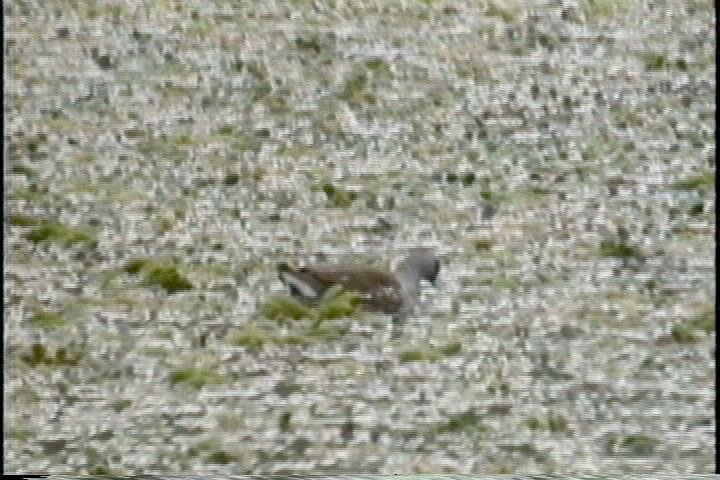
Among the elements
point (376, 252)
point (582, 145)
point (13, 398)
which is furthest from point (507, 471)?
point (13, 398)

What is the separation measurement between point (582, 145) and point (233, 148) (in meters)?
0.59

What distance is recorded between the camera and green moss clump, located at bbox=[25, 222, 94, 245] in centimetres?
175

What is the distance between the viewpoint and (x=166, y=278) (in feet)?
5.77

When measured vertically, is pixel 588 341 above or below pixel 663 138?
below

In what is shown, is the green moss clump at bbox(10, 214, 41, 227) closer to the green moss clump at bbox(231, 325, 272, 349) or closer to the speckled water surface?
the speckled water surface

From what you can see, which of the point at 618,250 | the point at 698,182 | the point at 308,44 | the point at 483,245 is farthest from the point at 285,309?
the point at 698,182

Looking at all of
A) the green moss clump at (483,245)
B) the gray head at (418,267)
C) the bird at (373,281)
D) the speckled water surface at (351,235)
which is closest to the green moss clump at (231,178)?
the speckled water surface at (351,235)

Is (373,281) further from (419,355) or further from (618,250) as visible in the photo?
A: (618,250)

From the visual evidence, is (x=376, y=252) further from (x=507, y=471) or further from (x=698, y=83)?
(x=698, y=83)

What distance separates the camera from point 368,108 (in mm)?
1797

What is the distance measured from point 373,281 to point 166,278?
1.12ft

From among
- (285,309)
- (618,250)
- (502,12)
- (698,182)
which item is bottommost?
(285,309)

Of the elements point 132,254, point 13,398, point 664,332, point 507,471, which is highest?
point 132,254

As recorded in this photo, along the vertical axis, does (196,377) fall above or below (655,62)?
below
